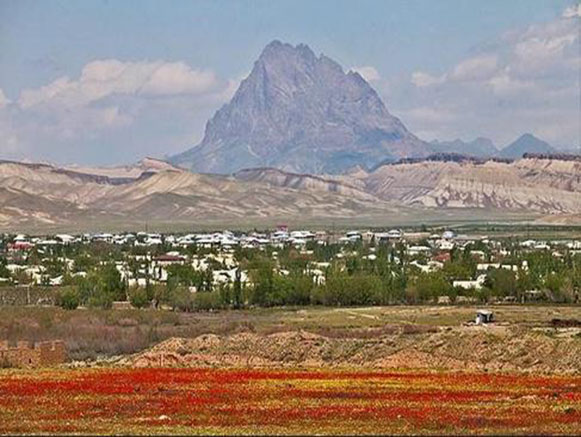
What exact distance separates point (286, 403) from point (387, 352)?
30804 mm

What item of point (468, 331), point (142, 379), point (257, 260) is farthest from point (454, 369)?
point (257, 260)

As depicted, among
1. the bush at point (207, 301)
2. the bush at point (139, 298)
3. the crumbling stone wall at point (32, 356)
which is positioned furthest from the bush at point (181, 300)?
the crumbling stone wall at point (32, 356)

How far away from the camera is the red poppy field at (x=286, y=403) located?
34.9m

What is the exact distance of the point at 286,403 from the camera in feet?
140

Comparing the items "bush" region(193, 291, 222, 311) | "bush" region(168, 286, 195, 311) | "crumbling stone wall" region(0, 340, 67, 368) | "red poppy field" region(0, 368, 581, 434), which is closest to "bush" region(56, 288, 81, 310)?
"bush" region(168, 286, 195, 311)

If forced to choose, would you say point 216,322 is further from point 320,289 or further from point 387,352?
point 387,352

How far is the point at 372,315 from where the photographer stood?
12444cm

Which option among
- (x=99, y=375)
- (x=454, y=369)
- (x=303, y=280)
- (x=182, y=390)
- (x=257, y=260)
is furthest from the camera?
(x=257, y=260)

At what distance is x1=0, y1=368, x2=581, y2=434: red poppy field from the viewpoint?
34.9m

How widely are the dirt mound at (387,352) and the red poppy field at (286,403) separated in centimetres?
828

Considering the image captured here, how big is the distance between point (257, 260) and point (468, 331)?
111 m

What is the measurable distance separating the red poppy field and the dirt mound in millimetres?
8279

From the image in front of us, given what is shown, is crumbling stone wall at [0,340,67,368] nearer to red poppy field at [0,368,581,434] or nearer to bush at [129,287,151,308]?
red poppy field at [0,368,581,434]

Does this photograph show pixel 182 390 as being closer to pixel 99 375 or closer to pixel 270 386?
pixel 270 386
